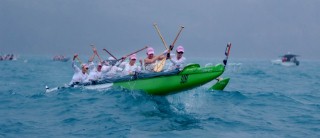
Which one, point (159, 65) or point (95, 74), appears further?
point (95, 74)

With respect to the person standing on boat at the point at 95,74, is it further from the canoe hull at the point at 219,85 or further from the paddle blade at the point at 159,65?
the canoe hull at the point at 219,85

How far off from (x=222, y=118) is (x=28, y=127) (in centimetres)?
606

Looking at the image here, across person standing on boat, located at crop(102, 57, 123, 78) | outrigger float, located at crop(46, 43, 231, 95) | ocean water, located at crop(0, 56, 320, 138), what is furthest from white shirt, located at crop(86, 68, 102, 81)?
outrigger float, located at crop(46, 43, 231, 95)

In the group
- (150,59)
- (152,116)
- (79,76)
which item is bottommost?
(152,116)

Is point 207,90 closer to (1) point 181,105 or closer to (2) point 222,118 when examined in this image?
(1) point 181,105

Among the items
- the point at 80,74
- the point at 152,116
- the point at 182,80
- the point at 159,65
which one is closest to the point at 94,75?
the point at 80,74

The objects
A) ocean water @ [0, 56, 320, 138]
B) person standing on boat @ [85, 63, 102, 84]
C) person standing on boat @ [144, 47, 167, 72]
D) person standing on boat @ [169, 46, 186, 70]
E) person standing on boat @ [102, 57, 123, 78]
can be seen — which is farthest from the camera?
person standing on boat @ [85, 63, 102, 84]

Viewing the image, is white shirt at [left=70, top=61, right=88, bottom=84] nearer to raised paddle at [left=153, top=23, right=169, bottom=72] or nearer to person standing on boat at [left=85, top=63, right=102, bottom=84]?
person standing on boat at [left=85, top=63, right=102, bottom=84]

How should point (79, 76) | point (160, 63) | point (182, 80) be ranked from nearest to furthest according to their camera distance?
point (182, 80), point (160, 63), point (79, 76)

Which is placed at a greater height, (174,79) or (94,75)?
(94,75)

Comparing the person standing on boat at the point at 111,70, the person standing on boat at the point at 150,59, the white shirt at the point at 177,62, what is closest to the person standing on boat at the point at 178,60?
the white shirt at the point at 177,62

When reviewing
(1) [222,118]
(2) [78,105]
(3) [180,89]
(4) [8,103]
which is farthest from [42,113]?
(1) [222,118]

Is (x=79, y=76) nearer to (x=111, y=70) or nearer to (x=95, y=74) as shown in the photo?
(x=95, y=74)

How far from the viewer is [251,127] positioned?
460 inches
